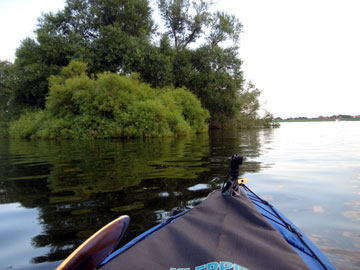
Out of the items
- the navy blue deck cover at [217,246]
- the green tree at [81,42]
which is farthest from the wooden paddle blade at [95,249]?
the green tree at [81,42]

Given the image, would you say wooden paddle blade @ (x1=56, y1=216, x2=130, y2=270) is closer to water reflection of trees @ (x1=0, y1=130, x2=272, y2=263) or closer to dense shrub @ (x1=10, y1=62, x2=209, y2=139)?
water reflection of trees @ (x1=0, y1=130, x2=272, y2=263)

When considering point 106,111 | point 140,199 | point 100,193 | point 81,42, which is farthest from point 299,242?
point 81,42

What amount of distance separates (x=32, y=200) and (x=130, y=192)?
1.37 meters

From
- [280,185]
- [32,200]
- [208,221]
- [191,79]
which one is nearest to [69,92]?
[191,79]

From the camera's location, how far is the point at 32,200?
146 inches

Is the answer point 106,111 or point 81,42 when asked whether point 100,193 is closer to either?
point 106,111

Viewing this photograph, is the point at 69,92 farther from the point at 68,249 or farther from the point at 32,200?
the point at 68,249

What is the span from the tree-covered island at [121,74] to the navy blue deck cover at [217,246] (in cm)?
1514

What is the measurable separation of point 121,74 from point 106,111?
17.5 feet

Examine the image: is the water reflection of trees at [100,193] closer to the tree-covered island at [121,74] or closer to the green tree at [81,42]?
the tree-covered island at [121,74]

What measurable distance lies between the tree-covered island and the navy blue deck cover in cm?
1514

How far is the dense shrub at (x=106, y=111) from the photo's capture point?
1683cm

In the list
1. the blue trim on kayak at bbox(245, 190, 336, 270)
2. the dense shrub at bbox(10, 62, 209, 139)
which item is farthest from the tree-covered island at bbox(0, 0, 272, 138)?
the blue trim on kayak at bbox(245, 190, 336, 270)

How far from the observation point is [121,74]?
2205 cm
